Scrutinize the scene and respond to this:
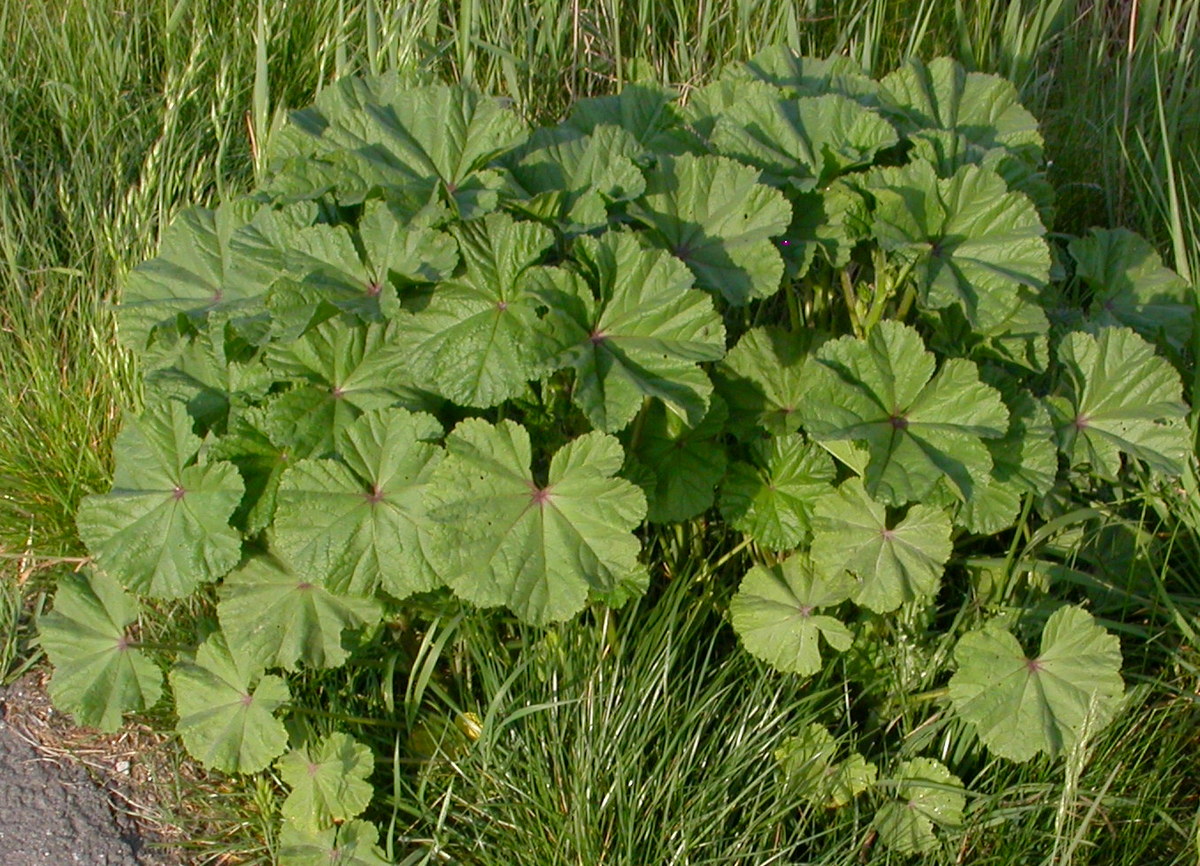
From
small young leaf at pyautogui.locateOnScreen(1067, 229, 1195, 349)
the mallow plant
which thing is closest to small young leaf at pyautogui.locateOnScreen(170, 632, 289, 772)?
the mallow plant

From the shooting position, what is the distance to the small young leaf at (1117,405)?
2.25 metres

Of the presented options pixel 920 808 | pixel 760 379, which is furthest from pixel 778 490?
pixel 920 808

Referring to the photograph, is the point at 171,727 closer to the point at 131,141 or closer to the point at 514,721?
the point at 514,721

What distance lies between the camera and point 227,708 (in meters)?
2.29

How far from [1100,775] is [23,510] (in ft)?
7.53

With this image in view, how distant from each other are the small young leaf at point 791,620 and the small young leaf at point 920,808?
0.27 m

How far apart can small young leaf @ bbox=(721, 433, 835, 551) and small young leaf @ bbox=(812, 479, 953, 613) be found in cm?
3

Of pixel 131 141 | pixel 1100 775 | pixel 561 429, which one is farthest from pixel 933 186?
pixel 131 141

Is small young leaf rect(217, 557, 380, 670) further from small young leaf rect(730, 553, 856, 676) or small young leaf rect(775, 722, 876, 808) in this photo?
small young leaf rect(775, 722, 876, 808)

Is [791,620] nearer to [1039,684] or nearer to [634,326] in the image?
[1039,684]

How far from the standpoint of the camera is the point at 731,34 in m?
3.26

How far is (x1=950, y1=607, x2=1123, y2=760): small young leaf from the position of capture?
2.18 metres

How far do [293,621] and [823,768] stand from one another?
98 cm

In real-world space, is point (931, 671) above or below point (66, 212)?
below
